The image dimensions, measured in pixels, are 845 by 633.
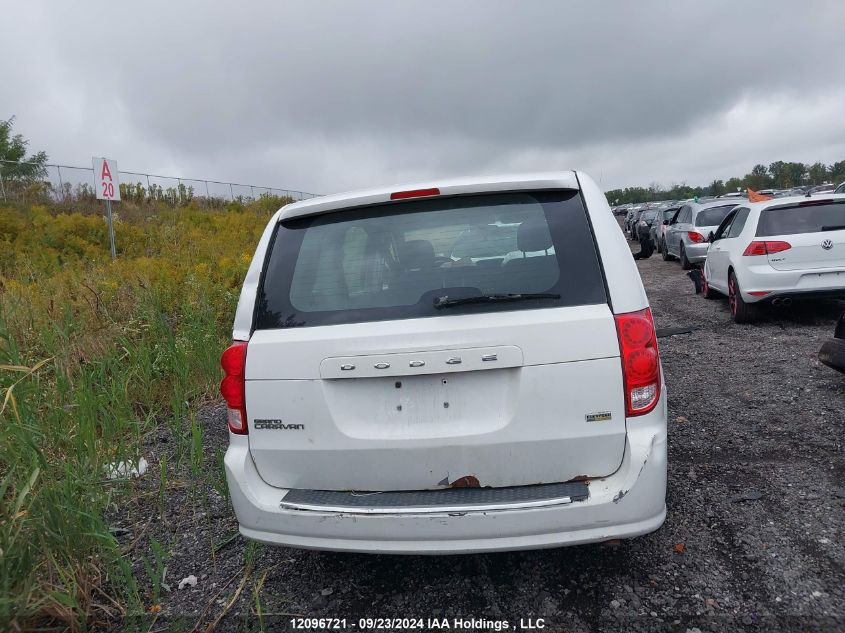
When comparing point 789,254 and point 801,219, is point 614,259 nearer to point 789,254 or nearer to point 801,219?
point 789,254

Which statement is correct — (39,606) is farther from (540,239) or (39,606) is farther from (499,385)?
(540,239)

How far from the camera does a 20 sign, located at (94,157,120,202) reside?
10875 millimetres

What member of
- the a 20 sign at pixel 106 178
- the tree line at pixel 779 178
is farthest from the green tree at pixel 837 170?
the a 20 sign at pixel 106 178

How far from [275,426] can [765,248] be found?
713 cm

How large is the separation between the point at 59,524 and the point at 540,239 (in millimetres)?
2568

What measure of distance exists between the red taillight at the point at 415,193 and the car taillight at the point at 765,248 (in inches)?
255

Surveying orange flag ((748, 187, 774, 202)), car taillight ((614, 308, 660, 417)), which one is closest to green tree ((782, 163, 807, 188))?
orange flag ((748, 187, 774, 202))

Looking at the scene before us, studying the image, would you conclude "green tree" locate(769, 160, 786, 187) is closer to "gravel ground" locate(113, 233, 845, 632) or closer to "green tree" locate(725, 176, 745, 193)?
"green tree" locate(725, 176, 745, 193)

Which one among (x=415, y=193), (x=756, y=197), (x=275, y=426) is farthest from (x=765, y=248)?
(x=275, y=426)

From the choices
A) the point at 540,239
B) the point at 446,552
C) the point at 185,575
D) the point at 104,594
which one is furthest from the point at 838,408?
the point at 104,594

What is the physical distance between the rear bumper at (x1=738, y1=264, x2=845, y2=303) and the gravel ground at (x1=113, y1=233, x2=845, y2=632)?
3554 mm

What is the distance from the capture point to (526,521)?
90.6 inches

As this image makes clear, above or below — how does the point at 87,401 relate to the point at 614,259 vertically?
below

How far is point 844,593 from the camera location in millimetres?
2502
